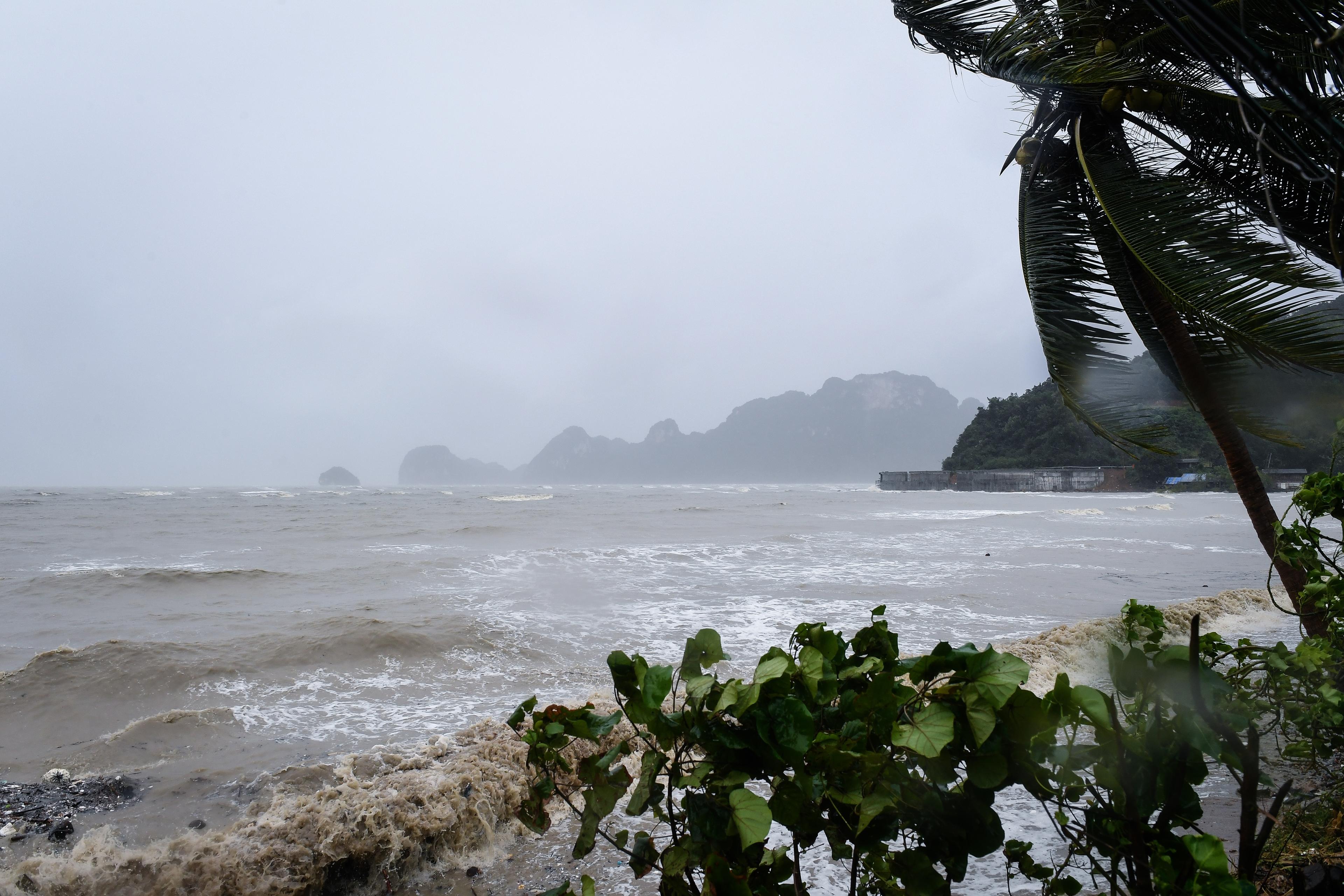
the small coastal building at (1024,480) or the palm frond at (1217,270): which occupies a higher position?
the palm frond at (1217,270)

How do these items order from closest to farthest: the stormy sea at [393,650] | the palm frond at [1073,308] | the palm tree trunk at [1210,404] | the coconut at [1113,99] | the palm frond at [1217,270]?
1. the stormy sea at [393,650]
2. the palm frond at [1217,270]
3. the palm tree trunk at [1210,404]
4. the coconut at [1113,99]
5. the palm frond at [1073,308]

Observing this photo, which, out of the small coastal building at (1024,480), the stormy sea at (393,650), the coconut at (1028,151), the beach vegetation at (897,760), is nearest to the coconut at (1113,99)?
the coconut at (1028,151)

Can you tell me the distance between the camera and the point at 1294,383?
398cm

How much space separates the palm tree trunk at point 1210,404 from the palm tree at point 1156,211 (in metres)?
0.01

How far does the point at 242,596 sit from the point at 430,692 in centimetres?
637

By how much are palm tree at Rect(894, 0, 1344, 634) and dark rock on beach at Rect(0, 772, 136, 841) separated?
5688 millimetres

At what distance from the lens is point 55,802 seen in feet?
11.9

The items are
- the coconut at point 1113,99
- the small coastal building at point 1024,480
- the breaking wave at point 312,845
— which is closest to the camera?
the breaking wave at point 312,845

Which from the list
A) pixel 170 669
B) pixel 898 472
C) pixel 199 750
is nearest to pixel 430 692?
pixel 199 750

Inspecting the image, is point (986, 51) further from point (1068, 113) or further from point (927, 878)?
point (927, 878)

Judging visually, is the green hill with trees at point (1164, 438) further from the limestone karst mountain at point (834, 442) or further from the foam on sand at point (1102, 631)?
the limestone karst mountain at point (834, 442)

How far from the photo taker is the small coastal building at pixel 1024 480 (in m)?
50.1

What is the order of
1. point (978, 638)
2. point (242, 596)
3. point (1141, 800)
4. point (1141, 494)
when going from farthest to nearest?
point (1141, 494) → point (242, 596) → point (978, 638) → point (1141, 800)

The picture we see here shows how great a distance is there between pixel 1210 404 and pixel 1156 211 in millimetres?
1096
